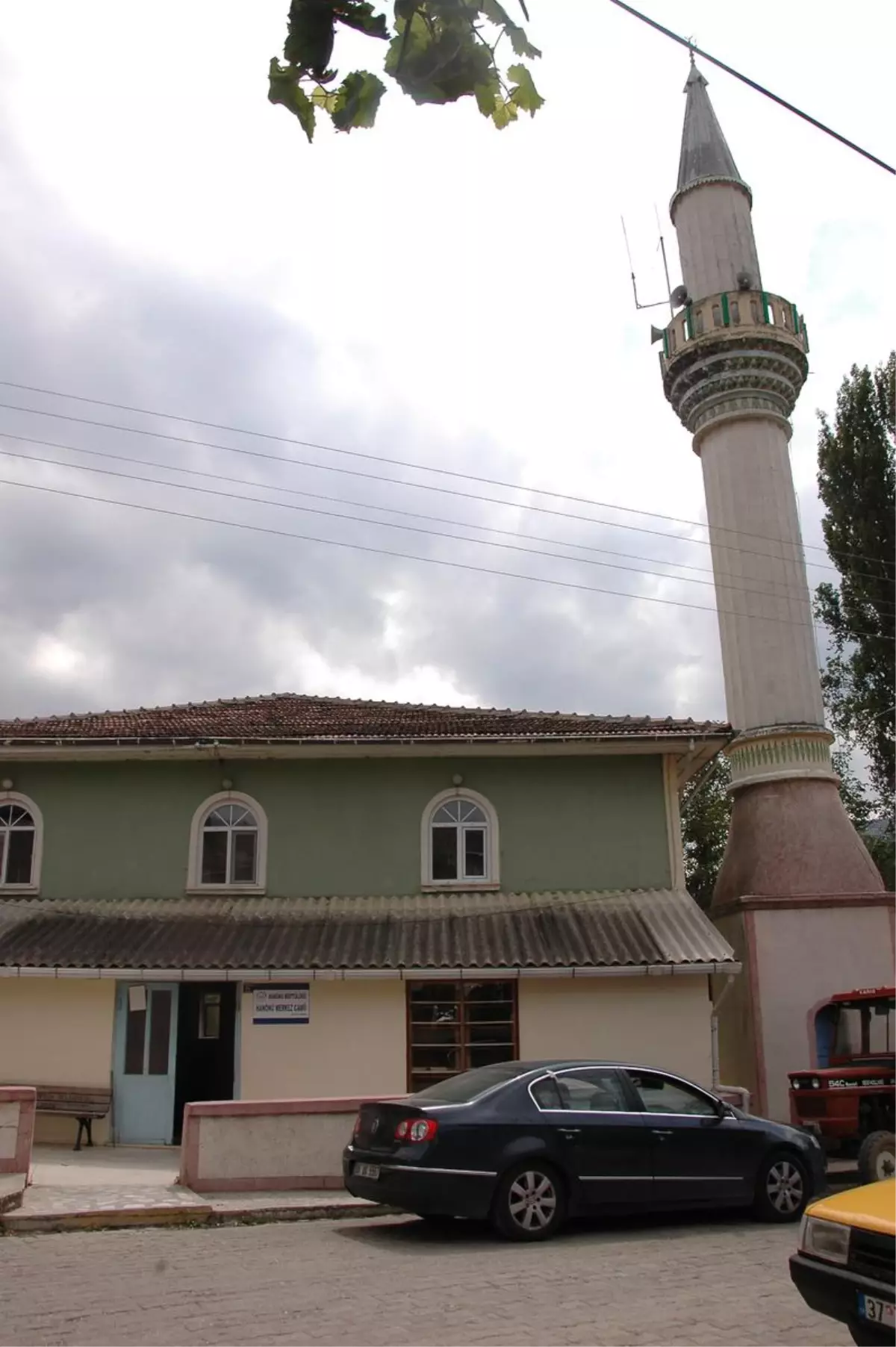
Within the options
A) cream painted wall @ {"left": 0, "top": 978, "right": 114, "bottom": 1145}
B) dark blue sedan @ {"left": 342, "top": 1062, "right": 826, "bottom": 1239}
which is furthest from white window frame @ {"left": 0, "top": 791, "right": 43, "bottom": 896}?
dark blue sedan @ {"left": 342, "top": 1062, "right": 826, "bottom": 1239}

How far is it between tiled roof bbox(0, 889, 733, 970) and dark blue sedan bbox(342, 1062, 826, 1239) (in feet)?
16.1

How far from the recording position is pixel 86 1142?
1460 centimetres

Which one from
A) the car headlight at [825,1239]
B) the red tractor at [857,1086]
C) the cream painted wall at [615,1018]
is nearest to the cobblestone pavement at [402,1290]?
the car headlight at [825,1239]

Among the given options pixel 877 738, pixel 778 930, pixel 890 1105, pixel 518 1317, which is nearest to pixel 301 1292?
pixel 518 1317

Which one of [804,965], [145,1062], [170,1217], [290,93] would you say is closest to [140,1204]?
[170,1217]

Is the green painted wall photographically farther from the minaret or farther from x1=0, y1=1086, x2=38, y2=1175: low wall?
x1=0, y1=1086, x2=38, y2=1175: low wall

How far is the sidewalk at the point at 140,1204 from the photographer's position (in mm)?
9328

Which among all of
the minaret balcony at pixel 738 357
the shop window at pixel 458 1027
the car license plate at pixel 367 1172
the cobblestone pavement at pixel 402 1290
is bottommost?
the cobblestone pavement at pixel 402 1290

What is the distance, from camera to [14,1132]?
34.5 feet

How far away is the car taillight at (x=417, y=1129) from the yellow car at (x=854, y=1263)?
3.69 m

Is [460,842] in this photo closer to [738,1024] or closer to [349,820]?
[349,820]

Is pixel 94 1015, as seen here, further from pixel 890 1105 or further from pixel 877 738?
pixel 877 738

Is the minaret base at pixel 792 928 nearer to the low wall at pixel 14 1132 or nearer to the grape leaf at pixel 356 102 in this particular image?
the low wall at pixel 14 1132

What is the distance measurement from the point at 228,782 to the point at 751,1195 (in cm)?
975
